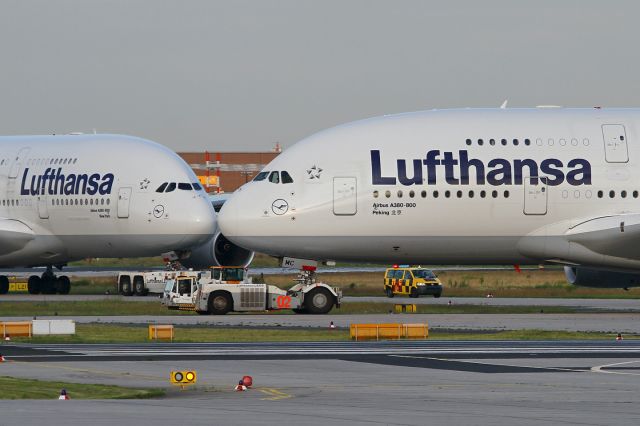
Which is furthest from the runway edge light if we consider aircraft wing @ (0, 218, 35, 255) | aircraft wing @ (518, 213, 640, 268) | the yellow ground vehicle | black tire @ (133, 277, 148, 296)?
aircraft wing @ (0, 218, 35, 255)

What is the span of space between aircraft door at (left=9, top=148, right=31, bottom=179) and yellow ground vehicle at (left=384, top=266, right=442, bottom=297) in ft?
65.1

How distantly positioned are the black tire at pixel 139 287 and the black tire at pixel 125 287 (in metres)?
0.26

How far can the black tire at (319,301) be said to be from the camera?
49.5 meters

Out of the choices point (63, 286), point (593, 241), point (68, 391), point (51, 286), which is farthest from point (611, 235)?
point (51, 286)

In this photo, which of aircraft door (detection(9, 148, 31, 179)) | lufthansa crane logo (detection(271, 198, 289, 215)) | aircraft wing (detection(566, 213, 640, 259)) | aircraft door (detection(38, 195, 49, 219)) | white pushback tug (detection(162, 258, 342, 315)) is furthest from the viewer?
aircraft door (detection(9, 148, 31, 179))

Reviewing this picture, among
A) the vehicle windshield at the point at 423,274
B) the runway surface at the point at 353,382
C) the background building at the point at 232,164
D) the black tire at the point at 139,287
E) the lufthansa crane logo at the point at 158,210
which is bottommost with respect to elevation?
the runway surface at the point at 353,382

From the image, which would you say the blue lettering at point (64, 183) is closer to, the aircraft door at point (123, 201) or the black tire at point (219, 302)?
the aircraft door at point (123, 201)

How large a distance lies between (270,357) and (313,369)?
127 inches

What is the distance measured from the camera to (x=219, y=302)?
50.2 metres

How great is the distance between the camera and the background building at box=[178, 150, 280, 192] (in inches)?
6171

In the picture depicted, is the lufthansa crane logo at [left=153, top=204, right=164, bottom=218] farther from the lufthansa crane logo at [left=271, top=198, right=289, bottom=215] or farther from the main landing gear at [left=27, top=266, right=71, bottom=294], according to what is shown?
the lufthansa crane logo at [left=271, top=198, right=289, bottom=215]

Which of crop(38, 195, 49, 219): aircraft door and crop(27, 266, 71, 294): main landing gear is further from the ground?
crop(38, 195, 49, 219): aircraft door

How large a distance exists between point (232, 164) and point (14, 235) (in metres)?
93.9

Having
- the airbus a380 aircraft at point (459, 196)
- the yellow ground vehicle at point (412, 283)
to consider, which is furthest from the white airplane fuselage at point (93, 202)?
the airbus a380 aircraft at point (459, 196)
